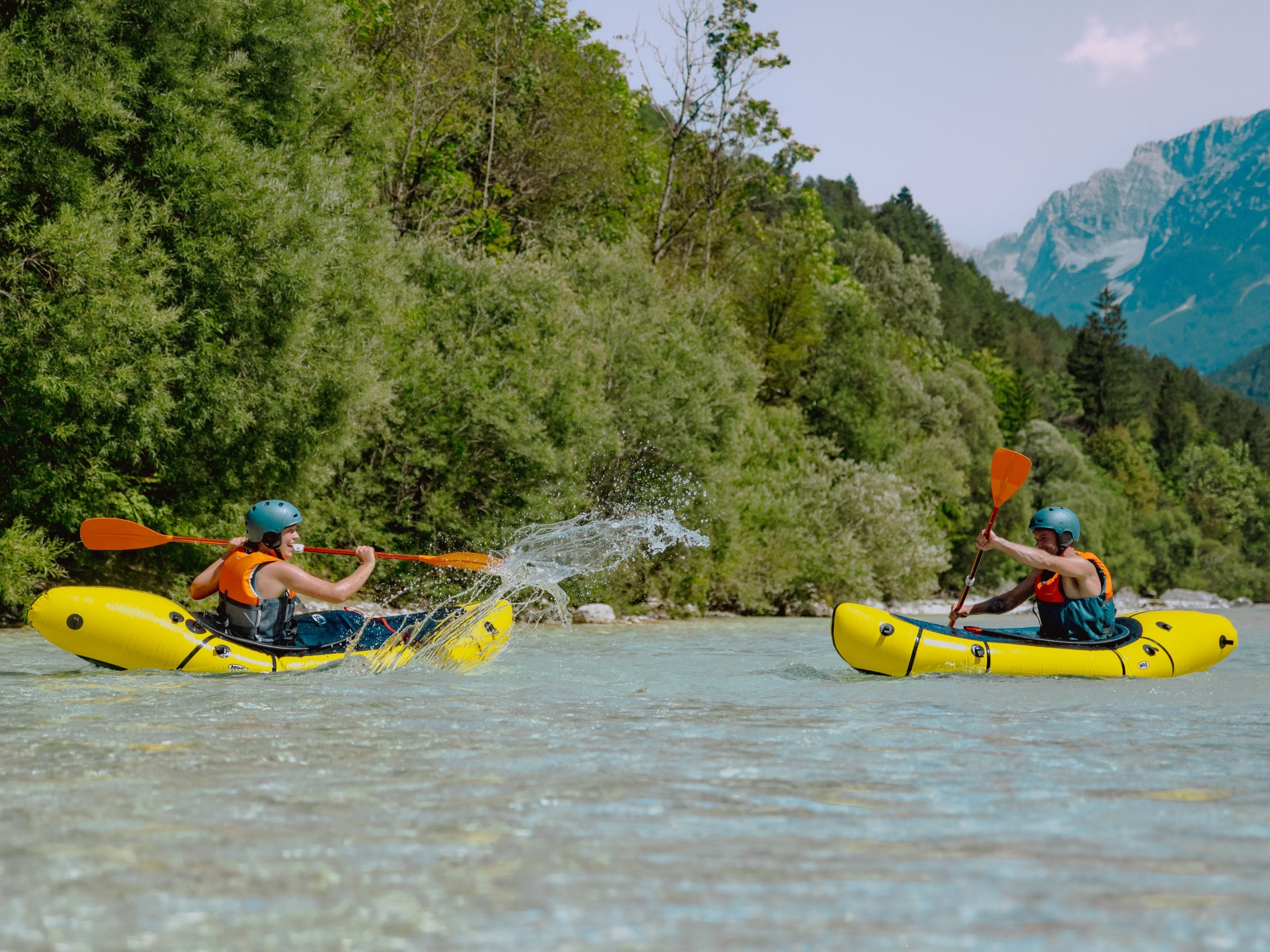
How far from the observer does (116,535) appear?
31.7ft

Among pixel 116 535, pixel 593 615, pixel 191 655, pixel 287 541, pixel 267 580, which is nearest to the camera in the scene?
pixel 191 655

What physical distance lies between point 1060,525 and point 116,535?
7.81 meters

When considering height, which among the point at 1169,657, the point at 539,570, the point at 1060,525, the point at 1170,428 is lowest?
the point at 539,570

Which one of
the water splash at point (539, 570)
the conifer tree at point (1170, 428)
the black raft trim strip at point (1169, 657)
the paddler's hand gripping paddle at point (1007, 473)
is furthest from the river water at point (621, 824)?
the conifer tree at point (1170, 428)

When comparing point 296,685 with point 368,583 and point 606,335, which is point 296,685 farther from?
point 606,335

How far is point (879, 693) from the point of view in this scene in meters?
7.66

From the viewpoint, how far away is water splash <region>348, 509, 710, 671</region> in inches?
354

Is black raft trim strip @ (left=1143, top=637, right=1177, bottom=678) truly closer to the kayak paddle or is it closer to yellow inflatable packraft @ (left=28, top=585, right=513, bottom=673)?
the kayak paddle

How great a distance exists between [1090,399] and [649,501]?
58908mm

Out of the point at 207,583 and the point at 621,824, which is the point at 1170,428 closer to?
the point at 207,583

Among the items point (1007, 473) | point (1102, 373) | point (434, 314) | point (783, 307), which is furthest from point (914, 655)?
point (1102, 373)

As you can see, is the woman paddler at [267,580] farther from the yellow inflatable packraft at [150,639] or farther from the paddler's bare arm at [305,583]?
the yellow inflatable packraft at [150,639]

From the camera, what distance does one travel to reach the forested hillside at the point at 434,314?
12906mm

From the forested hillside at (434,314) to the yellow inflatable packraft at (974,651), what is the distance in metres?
8.61
